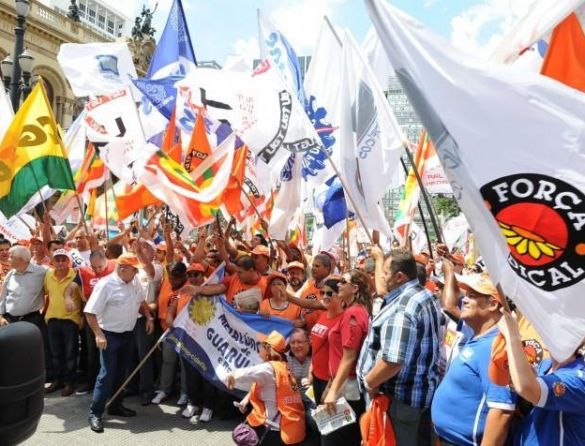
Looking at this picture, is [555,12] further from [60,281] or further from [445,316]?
[60,281]

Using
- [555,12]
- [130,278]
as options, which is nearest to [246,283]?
[130,278]

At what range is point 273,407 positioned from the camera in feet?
14.6

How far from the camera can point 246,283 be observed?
6.00 metres

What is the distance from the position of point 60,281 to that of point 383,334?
14.6ft

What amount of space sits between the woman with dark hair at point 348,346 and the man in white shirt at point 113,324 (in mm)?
2447

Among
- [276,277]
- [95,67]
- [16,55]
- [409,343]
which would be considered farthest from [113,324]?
[16,55]

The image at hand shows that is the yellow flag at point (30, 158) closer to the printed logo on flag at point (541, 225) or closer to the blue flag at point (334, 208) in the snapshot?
the blue flag at point (334, 208)

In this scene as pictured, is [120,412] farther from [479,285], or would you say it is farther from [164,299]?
[479,285]

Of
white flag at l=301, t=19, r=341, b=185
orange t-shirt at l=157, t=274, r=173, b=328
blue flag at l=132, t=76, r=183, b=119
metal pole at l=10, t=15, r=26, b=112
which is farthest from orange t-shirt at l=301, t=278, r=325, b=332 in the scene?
metal pole at l=10, t=15, r=26, b=112

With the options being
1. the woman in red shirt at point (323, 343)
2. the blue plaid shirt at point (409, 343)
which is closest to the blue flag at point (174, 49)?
the woman in red shirt at point (323, 343)

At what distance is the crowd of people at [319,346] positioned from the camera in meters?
2.62

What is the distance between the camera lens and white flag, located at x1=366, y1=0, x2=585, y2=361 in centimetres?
230

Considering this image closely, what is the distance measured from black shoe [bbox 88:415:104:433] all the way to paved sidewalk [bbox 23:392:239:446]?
4cm

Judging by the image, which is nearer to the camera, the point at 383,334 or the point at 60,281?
the point at 383,334
